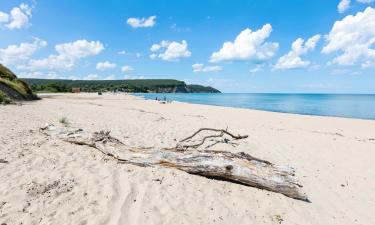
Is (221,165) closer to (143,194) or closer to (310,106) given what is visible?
(143,194)

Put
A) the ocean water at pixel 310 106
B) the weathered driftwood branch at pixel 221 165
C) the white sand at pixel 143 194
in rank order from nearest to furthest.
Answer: the white sand at pixel 143 194
the weathered driftwood branch at pixel 221 165
the ocean water at pixel 310 106

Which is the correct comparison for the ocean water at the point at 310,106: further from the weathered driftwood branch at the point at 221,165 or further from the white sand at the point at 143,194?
the weathered driftwood branch at the point at 221,165

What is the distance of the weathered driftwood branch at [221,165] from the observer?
6199 mm

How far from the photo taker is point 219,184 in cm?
641

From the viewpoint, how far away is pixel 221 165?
654 centimetres

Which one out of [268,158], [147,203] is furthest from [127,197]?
[268,158]

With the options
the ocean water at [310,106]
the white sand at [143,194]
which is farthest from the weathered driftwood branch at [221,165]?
the ocean water at [310,106]

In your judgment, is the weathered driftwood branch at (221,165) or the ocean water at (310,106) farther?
the ocean water at (310,106)

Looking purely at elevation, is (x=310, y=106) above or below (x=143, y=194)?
below

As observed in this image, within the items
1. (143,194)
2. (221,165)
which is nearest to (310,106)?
(221,165)

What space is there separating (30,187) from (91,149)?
301 centimetres

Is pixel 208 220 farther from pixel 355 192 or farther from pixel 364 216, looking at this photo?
pixel 355 192

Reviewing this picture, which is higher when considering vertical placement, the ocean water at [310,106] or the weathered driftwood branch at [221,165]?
the weathered driftwood branch at [221,165]

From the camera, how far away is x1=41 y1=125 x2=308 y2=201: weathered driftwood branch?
6.20 metres
